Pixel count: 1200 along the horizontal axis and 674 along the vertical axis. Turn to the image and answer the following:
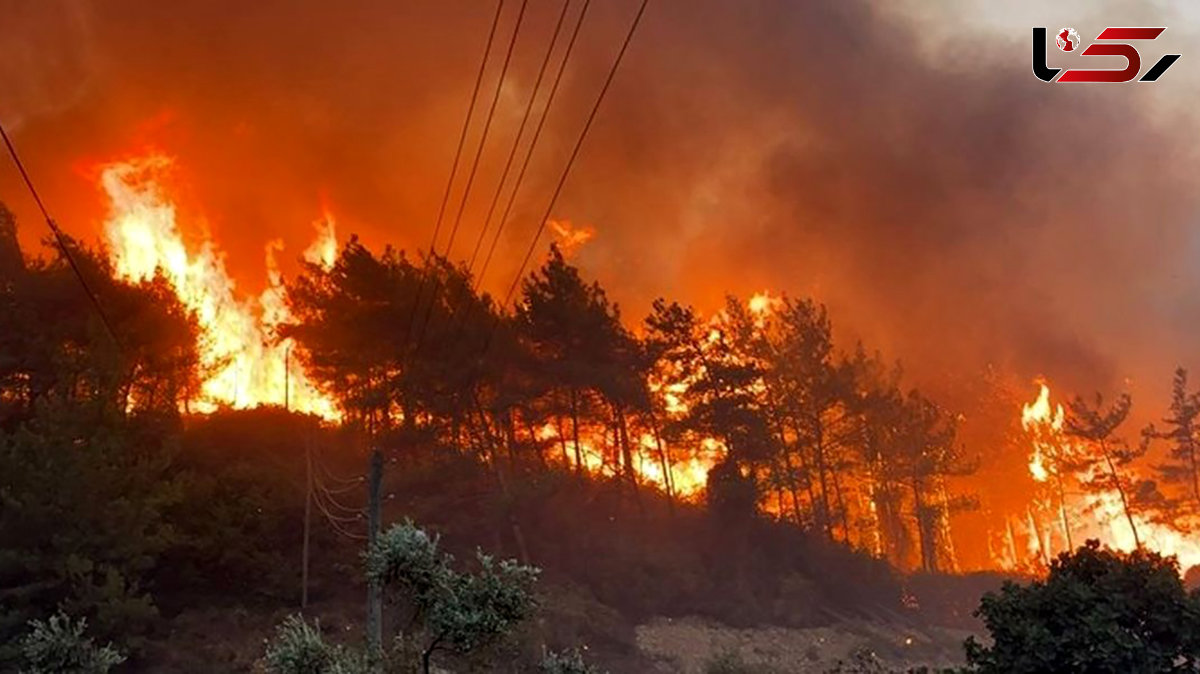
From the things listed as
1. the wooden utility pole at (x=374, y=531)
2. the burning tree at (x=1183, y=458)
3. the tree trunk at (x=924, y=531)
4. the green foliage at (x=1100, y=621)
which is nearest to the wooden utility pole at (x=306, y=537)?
the wooden utility pole at (x=374, y=531)

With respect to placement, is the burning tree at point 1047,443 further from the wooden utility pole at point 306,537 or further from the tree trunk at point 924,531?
the wooden utility pole at point 306,537

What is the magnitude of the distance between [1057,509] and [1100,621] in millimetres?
96566

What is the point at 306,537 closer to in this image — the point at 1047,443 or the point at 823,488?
the point at 823,488

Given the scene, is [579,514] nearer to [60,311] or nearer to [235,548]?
[235,548]

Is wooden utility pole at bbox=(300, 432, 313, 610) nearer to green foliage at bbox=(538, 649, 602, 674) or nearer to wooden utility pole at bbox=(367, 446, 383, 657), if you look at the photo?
wooden utility pole at bbox=(367, 446, 383, 657)

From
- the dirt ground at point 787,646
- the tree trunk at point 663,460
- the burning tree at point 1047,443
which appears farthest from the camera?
the burning tree at point 1047,443

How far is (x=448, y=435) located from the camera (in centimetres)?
4741

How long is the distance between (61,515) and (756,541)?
40.0m

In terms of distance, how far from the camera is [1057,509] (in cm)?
9725

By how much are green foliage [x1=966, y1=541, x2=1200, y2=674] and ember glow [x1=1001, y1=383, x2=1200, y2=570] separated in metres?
66.5

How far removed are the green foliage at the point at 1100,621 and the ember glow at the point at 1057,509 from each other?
66.5m

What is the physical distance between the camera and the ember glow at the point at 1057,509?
82.3m

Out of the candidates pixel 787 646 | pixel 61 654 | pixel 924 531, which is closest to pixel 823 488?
pixel 924 531

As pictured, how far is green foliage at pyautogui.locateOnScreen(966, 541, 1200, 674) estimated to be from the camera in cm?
1463
